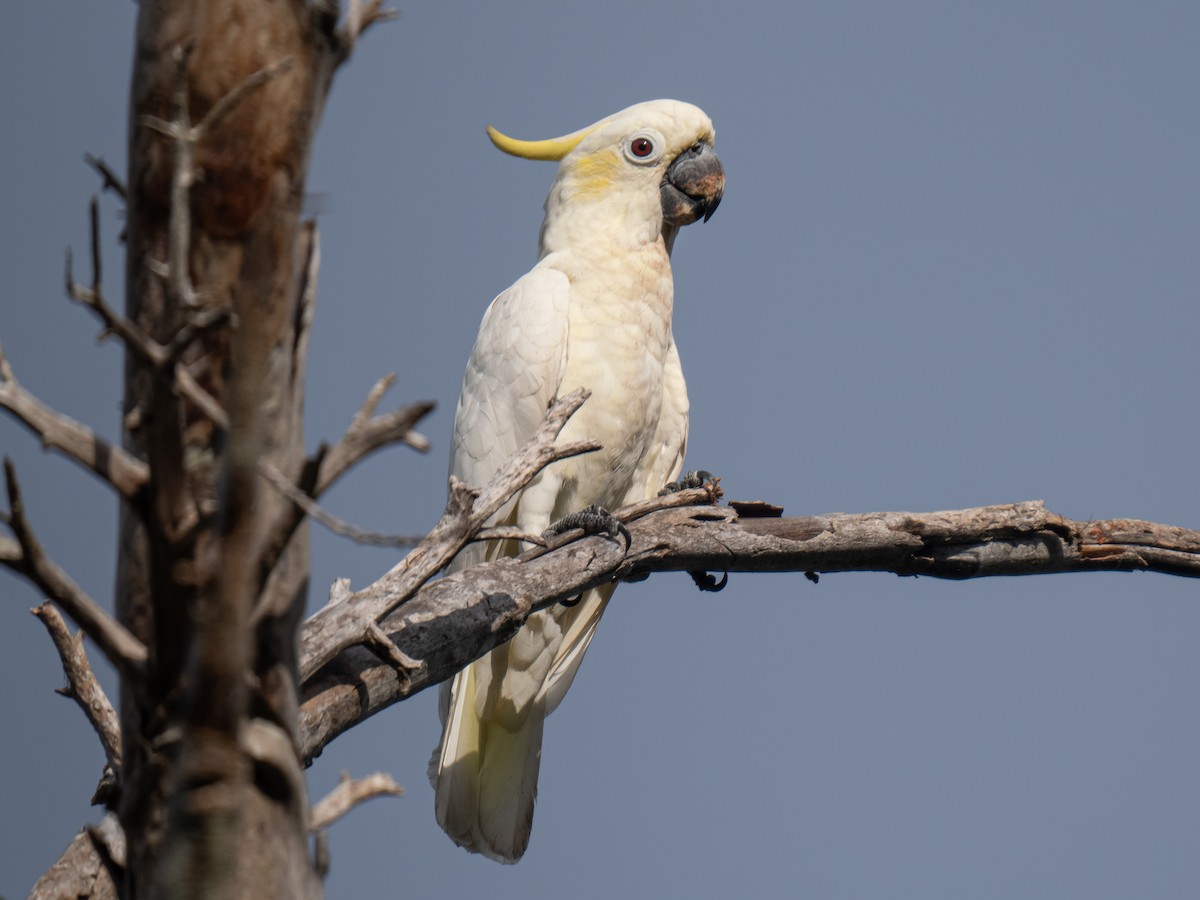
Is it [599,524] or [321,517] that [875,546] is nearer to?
[599,524]

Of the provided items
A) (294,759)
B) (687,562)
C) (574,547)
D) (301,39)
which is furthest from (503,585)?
(301,39)

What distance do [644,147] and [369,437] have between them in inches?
113

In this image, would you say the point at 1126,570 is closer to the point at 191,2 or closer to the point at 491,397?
the point at 491,397

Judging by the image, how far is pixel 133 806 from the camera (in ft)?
5.08

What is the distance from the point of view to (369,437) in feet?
5.16

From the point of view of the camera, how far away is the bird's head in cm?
416

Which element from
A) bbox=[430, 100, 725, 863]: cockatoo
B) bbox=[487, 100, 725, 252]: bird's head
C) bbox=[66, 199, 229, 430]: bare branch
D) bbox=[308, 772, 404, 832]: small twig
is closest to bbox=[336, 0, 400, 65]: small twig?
bbox=[66, 199, 229, 430]: bare branch

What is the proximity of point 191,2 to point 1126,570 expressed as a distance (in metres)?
2.94

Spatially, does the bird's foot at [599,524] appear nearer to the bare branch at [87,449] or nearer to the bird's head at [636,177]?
the bird's head at [636,177]

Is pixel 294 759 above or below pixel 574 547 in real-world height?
below

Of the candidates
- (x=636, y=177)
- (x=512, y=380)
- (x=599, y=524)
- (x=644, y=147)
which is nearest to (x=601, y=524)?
(x=599, y=524)

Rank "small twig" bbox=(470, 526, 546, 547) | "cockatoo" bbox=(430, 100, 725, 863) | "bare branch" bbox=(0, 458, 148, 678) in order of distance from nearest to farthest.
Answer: "bare branch" bbox=(0, 458, 148, 678), "small twig" bbox=(470, 526, 546, 547), "cockatoo" bbox=(430, 100, 725, 863)

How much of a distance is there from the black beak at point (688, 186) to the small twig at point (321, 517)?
3001mm

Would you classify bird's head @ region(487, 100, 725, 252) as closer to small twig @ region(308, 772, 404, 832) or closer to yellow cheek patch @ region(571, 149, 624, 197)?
yellow cheek patch @ region(571, 149, 624, 197)
